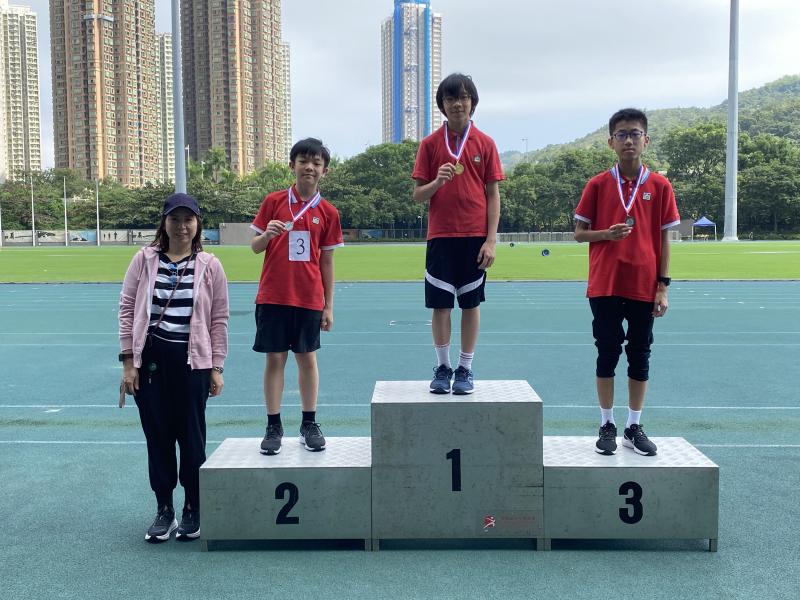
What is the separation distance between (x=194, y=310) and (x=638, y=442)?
2233 mm

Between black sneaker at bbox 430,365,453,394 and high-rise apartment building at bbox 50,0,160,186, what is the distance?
78.9m

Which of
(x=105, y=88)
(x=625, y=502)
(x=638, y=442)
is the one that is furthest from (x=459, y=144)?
(x=105, y=88)

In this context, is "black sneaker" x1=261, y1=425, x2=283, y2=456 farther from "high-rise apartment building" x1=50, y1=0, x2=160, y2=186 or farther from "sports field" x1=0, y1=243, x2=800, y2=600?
"high-rise apartment building" x1=50, y1=0, x2=160, y2=186

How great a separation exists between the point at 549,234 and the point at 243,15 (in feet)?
136

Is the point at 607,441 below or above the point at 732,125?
below

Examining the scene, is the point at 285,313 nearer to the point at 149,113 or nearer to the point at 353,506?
the point at 353,506

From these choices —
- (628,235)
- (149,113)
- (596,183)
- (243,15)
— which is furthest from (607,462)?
(149,113)

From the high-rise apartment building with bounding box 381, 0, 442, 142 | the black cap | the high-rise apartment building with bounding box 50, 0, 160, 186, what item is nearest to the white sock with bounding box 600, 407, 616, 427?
the black cap

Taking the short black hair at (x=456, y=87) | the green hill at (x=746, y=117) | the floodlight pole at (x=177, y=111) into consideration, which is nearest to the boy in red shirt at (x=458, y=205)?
the short black hair at (x=456, y=87)

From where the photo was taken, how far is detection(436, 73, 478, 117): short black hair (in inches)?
158

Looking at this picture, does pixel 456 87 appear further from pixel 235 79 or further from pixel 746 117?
pixel 746 117

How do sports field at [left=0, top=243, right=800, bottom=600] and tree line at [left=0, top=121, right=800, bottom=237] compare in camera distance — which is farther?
tree line at [left=0, top=121, right=800, bottom=237]

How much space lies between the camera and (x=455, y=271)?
13.5 ft

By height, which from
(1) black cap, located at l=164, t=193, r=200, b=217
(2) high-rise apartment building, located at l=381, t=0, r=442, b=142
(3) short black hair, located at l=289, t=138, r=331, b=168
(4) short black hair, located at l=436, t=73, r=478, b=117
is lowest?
(1) black cap, located at l=164, t=193, r=200, b=217
